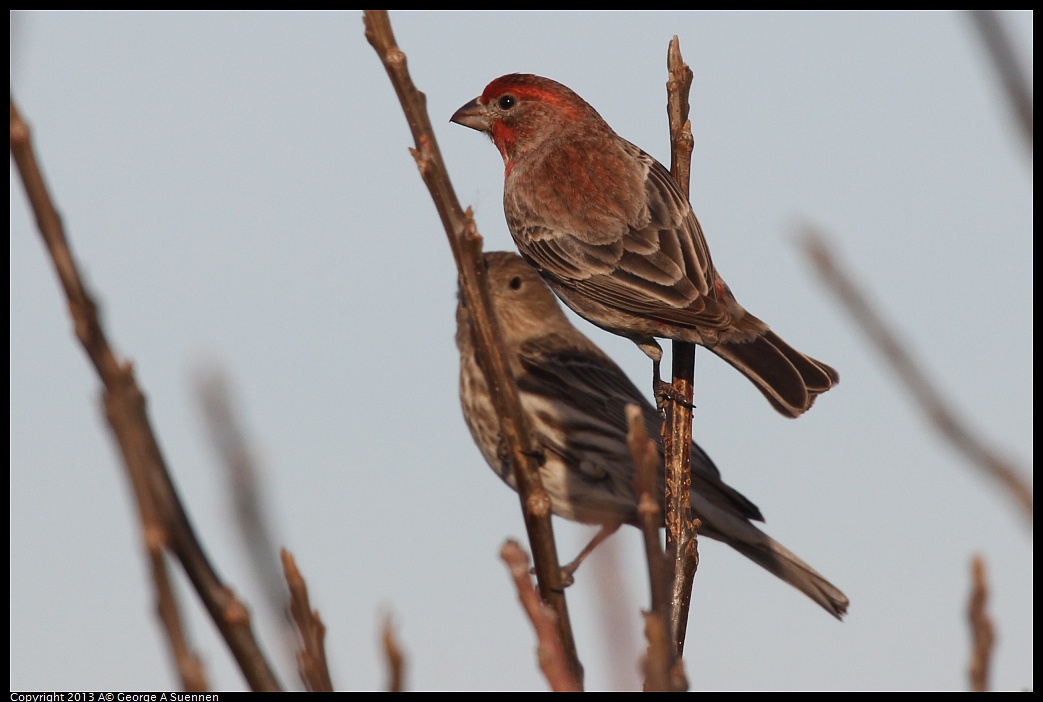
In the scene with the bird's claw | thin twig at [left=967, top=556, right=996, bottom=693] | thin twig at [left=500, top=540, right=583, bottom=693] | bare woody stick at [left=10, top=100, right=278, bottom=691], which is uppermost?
bare woody stick at [left=10, top=100, right=278, bottom=691]

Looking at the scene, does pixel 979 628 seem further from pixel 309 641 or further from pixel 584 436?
pixel 584 436

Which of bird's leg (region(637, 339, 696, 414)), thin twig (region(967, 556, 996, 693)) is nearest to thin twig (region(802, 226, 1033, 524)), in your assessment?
thin twig (region(967, 556, 996, 693))

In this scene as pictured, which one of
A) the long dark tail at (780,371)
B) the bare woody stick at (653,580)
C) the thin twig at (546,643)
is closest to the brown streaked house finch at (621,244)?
the long dark tail at (780,371)

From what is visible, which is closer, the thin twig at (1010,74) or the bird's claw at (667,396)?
the thin twig at (1010,74)

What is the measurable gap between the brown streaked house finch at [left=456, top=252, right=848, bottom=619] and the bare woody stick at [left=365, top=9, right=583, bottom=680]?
11.3 feet

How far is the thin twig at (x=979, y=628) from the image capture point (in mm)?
1867

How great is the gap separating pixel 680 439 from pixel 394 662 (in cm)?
271

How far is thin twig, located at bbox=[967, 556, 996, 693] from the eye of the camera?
1.87m

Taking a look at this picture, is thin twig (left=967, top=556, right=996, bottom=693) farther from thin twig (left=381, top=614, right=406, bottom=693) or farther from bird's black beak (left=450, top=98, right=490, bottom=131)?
bird's black beak (left=450, top=98, right=490, bottom=131)

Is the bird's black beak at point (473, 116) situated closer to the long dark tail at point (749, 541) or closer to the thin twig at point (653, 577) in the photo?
the long dark tail at point (749, 541)

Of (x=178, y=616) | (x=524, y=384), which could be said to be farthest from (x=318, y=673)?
(x=524, y=384)

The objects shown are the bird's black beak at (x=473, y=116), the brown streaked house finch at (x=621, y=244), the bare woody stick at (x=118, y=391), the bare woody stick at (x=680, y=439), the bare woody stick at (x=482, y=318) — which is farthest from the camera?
the bird's black beak at (x=473, y=116)

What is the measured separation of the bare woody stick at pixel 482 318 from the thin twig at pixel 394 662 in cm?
105

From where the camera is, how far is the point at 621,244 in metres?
6.47
